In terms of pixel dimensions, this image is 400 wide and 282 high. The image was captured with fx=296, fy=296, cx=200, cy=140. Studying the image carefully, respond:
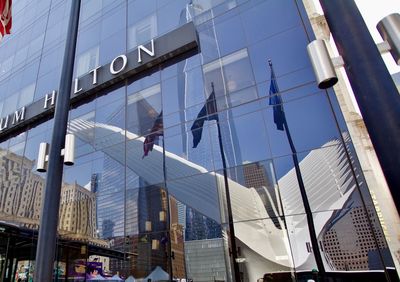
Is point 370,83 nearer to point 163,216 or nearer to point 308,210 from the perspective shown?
point 308,210

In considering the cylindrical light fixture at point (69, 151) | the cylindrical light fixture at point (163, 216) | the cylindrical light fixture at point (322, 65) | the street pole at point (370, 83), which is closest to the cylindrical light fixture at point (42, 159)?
the cylindrical light fixture at point (69, 151)

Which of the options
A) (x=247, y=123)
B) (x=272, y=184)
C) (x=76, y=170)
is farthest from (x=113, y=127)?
(x=272, y=184)

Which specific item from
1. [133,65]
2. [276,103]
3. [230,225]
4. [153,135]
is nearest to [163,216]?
[230,225]

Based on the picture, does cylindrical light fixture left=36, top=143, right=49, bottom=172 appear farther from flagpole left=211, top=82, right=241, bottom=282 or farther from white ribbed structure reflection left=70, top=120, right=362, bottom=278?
flagpole left=211, top=82, right=241, bottom=282

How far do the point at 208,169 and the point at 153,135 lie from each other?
3.42 metres

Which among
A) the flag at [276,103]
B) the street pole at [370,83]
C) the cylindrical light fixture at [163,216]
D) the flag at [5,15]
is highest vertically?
the flag at [5,15]

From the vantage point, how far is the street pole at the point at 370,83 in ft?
6.51

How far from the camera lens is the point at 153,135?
13086mm

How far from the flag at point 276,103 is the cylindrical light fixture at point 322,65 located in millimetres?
7640

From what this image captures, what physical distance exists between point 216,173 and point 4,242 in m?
14.4

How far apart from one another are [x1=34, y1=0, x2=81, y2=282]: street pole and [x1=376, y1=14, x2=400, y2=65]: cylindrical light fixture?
209 inches

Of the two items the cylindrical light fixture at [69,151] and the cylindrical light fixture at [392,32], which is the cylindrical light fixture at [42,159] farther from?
the cylindrical light fixture at [392,32]

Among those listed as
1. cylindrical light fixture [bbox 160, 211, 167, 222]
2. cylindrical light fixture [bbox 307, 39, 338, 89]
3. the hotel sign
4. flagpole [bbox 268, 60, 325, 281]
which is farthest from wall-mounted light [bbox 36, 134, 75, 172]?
the hotel sign

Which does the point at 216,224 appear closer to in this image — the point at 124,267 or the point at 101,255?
the point at 124,267
